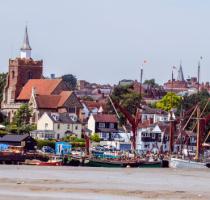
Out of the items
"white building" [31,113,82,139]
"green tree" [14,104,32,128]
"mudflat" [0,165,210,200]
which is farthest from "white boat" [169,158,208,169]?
"green tree" [14,104,32,128]

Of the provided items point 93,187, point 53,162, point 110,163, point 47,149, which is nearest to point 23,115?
point 47,149

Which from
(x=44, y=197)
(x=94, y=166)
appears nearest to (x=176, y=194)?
(x=44, y=197)

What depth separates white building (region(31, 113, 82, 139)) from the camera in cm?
18380

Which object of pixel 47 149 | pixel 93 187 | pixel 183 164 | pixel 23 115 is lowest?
pixel 93 187

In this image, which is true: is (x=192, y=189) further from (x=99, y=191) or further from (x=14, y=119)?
(x=14, y=119)

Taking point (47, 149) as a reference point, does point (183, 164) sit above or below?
below

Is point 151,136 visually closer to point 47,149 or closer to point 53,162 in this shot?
point 47,149

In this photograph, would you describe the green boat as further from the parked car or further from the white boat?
the parked car

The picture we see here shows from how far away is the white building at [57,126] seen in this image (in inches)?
7236

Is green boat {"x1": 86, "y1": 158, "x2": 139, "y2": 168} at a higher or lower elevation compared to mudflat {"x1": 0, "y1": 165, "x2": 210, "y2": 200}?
higher

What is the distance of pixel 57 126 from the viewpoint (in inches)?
7421

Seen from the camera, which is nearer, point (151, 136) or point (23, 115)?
point (151, 136)

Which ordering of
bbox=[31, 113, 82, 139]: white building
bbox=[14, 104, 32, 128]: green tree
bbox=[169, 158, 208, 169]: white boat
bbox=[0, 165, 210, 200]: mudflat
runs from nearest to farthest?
bbox=[0, 165, 210, 200]: mudflat, bbox=[169, 158, 208, 169]: white boat, bbox=[31, 113, 82, 139]: white building, bbox=[14, 104, 32, 128]: green tree

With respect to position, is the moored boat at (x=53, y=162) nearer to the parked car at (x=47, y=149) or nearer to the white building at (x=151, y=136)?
the parked car at (x=47, y=149)
